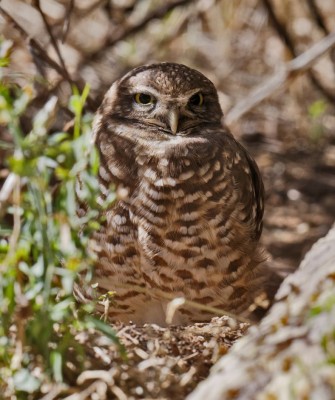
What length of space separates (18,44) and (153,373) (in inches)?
112

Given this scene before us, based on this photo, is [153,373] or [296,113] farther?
[296,113]

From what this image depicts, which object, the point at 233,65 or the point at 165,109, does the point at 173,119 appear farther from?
the point at 233,65

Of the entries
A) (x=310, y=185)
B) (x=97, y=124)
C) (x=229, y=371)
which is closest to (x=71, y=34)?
(x=310, y=185)

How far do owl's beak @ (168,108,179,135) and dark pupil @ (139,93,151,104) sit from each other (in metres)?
0.13

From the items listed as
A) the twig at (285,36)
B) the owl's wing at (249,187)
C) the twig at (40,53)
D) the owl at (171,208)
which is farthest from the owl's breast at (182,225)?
the twig at (285,36)

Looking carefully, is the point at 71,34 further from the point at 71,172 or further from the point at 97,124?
the point at 71,172

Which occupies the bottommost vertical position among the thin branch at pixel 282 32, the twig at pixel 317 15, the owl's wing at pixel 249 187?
the owl's wing at pixel 249 187

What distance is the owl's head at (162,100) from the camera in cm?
382

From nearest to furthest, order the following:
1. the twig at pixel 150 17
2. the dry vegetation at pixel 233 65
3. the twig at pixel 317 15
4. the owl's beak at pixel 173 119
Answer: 1. the owl's beak at pixel 173 119
2. the dry vegetation at pixel 233 65
3. the twig at pixel 150 17
4. the twig at pixel 317 15

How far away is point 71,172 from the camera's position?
7.79ft

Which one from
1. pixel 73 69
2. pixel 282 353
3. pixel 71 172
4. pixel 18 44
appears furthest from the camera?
pixel 73 69

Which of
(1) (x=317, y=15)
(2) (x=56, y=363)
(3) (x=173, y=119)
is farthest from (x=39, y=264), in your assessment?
(1) (x=317, y=15)

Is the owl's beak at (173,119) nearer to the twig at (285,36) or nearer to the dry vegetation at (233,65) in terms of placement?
the dry vegetation at (233,65)

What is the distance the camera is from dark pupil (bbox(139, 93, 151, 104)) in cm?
386
